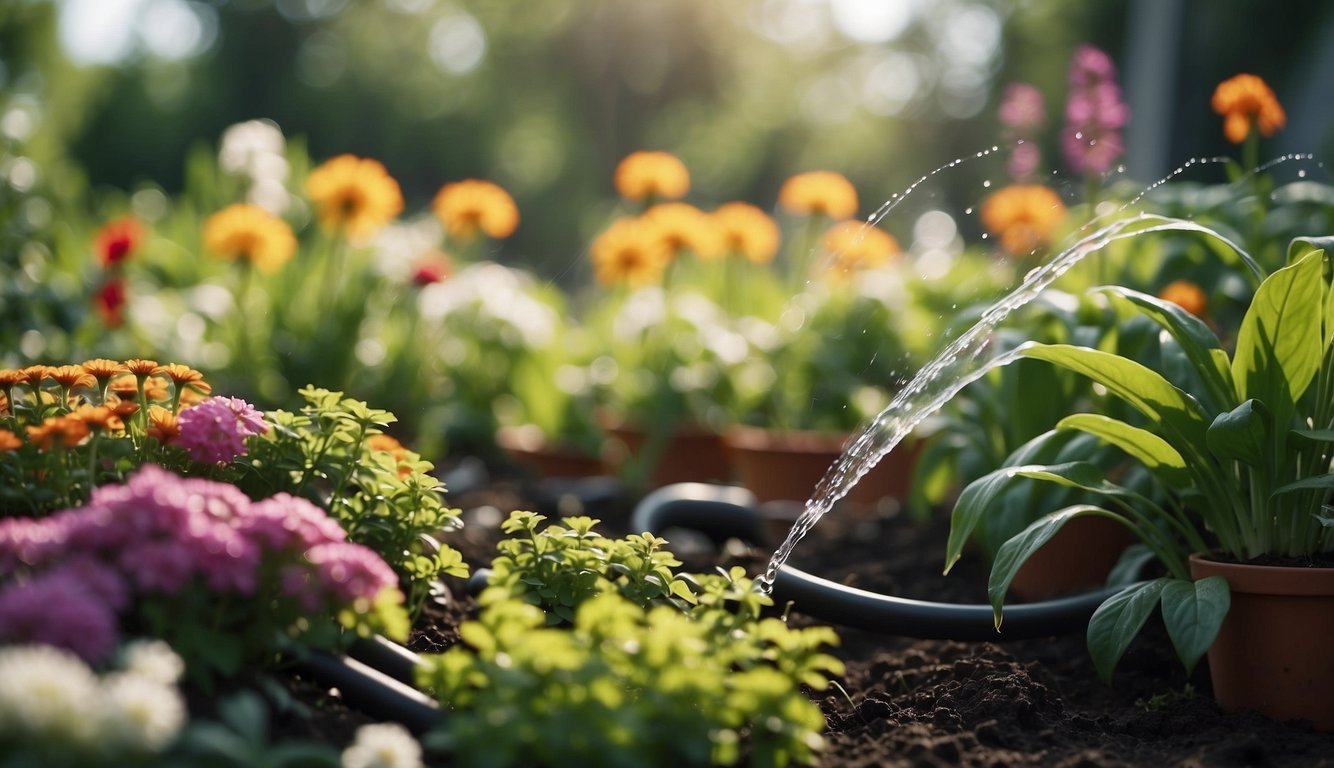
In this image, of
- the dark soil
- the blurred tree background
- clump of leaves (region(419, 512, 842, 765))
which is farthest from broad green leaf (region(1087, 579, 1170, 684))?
the blurred tree background

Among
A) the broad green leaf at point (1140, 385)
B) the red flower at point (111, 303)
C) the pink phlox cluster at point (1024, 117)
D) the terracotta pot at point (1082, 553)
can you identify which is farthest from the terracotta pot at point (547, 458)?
the broad green leaf at point (1140, 385)

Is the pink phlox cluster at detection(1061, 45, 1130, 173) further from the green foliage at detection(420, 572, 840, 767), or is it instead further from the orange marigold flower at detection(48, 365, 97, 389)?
the orange marigold flower at detection(48, 365, 97, 389)

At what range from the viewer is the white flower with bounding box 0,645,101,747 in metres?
0.98

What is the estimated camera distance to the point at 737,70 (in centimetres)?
3209

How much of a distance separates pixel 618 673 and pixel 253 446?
0.73m

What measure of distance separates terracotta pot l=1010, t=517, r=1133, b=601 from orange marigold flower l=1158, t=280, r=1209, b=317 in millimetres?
537

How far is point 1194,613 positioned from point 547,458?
3102 millimetres

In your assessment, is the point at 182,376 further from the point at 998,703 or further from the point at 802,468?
the point at 802,468

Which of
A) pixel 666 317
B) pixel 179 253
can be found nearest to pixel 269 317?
pixel 179 253

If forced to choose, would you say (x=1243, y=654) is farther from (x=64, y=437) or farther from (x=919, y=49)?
(x=919, y=49)

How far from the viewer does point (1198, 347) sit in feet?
6.13

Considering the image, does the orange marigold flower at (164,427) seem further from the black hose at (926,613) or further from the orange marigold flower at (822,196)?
the orange marigold flower at (822,196)

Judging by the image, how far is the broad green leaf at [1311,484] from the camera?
1688mm

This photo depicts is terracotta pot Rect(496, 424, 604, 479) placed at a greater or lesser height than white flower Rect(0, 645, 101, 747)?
lesser
